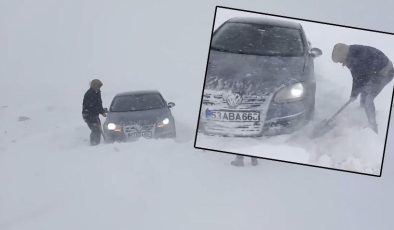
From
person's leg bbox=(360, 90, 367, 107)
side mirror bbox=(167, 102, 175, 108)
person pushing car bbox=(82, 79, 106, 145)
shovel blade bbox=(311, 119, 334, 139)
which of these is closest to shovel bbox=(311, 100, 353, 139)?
shovel blade bbox=(311, 119, 334, 139)

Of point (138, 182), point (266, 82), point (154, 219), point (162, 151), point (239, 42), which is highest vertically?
point (239, 42)

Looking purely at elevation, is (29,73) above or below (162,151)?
above

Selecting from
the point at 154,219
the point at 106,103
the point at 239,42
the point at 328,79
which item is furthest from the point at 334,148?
the point at 106,103

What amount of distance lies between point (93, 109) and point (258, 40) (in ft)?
4.14

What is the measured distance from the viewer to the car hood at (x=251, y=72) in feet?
10.9

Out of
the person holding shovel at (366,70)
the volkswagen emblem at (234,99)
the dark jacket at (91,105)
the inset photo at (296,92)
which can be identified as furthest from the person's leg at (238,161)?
the dark jacket at (91,105)

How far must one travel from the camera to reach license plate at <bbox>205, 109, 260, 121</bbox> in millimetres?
3311

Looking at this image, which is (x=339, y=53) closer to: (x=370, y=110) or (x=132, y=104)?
(x=370, y=110)

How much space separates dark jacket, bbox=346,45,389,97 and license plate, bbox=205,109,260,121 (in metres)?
0.75

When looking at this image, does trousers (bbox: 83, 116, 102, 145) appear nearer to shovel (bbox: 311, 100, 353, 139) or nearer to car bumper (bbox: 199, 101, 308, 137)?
car bumper (bbox: 199, 101, 308, 137)

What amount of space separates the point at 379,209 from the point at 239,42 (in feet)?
4.98

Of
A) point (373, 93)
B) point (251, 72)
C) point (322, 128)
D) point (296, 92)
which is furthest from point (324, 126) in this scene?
point (251, 72)

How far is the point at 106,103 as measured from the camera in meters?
3.36

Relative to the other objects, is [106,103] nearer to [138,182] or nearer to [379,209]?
[138,182]
